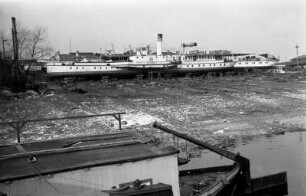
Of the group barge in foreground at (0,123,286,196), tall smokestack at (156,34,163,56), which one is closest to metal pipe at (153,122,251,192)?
barge in foreground at (0,123,286,196)

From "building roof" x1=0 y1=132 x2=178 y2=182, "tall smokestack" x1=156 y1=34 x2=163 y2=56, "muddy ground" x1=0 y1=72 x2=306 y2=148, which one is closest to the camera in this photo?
"building roof" x1=0 y1=132 x2=178 y2=182

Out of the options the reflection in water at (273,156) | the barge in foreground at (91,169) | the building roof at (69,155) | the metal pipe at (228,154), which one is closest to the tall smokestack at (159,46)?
the reflection in water at (273,156)

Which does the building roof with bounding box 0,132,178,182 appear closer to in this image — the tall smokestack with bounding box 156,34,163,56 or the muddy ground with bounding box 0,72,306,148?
A: the muddy ground with bounding box 0,72,306,148

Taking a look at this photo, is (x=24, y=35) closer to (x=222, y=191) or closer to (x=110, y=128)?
(x=110, y=128)

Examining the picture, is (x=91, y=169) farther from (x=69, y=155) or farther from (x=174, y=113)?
(x=174, y=113)

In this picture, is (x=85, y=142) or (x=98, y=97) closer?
(x=85, y=142)

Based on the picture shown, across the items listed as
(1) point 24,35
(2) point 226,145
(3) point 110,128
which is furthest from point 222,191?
(1) point 24,35
